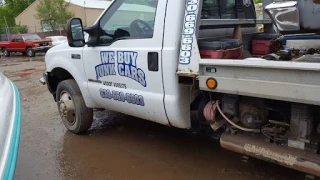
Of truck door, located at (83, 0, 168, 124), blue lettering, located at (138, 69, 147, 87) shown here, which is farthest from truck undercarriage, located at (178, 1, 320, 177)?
blue lettering, located at (138, 69, 147, 87)

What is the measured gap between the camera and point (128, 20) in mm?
3613

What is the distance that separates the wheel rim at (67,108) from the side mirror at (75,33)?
1010 mm

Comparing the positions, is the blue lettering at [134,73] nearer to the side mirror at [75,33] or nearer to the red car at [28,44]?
the side mirror at [75,33]

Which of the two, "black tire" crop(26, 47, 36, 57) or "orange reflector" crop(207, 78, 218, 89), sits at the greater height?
"orange reflector" crop(207, 78, 218, 89)

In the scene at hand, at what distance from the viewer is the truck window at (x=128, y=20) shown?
11.1ft

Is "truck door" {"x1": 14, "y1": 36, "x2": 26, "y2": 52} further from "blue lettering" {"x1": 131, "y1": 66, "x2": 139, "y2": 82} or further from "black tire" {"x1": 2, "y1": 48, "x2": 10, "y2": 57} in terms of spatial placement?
"blue lettering" {"x1": 131, "y1": 66, "x2": 139, "y2": 82}

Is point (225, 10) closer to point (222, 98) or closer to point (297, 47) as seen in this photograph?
point (297, 47)

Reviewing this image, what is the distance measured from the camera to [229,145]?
3.01 metres

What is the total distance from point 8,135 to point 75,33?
1.91 meters

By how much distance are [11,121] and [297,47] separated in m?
2.99

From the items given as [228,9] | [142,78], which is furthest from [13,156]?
[228,9]

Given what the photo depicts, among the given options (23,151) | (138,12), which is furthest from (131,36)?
(23,151)

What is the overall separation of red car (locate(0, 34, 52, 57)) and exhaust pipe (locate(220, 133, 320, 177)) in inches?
779

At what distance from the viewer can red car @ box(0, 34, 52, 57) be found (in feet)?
68.6
